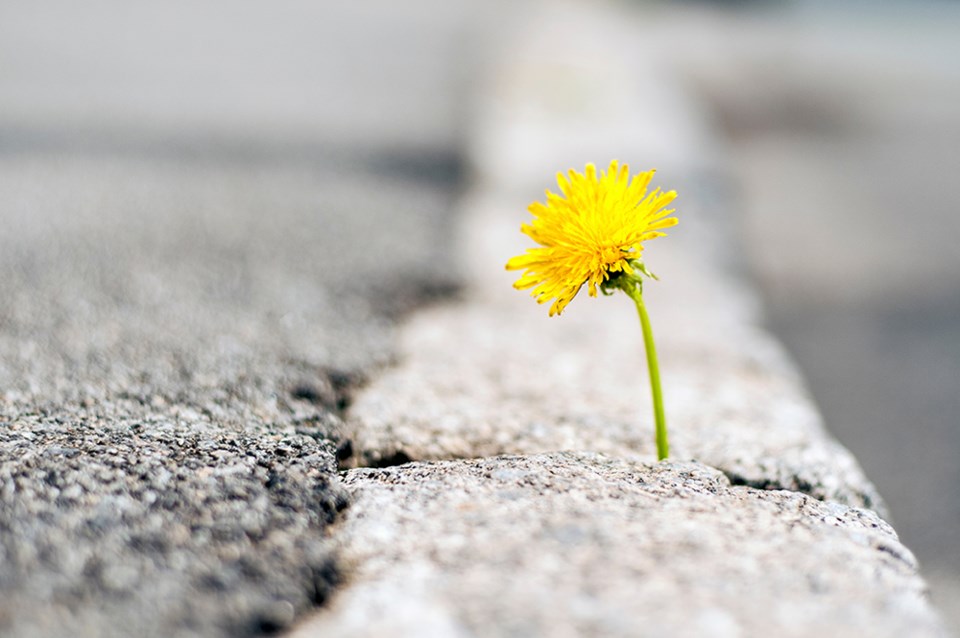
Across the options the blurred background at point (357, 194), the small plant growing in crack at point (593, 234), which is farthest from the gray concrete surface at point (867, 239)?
the small plant growing in crack at point (593, 234)

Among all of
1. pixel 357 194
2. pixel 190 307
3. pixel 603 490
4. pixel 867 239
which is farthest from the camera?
pixel 867 239

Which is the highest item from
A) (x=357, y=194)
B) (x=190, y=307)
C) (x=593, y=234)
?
(x=357, y=194)

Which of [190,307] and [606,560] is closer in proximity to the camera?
[606,560]

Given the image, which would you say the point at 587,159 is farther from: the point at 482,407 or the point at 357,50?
the point at 357,50

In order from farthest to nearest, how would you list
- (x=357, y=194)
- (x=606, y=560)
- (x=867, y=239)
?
(x=867, y=239), (x=357, y=194), (x=606, y=560)

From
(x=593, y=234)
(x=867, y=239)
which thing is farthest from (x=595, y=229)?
(x=867, y=239)

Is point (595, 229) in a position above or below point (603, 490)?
above

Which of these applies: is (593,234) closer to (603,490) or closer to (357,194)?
(603,490)
